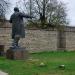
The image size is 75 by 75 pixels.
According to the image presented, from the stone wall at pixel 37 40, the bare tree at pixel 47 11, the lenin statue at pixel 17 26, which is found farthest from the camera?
the bare tree at pixel 47 11

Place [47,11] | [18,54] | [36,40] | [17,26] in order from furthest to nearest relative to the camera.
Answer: [47,11], [36,40], [17,26], [18,54]

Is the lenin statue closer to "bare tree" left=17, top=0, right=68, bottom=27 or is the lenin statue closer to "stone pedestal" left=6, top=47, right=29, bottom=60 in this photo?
"stone pedestal" left=6, top=47, right=29, bottom=60

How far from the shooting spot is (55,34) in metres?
31.3

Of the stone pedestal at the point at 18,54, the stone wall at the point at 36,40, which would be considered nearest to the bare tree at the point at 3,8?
the stone wall at the point at 36,40

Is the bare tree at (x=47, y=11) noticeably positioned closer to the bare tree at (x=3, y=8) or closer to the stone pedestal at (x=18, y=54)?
the bare tree at (x=3, y=8)

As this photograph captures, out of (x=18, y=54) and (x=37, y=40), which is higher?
(x=37, y=40)

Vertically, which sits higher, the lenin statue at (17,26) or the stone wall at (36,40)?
the lenin statue at (17,26)

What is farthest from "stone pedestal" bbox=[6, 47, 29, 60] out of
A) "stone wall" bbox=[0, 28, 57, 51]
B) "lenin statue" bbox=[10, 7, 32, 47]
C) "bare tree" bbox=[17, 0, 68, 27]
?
"bare tree" bbox=[17, 0, 68, 27]

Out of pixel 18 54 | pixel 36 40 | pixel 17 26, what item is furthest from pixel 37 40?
pixel 18 54

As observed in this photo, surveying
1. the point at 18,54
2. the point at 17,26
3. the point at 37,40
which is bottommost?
the point at 18,54

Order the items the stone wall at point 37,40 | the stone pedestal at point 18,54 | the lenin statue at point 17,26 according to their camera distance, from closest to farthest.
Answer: the stone pedestal at point 18,54, the lenin statue at point 17,26, the stone wall at point 37,40

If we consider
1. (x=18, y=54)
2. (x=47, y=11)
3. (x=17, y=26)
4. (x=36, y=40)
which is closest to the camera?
(x=18, y=54)

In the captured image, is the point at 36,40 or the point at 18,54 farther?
the point at 36,40

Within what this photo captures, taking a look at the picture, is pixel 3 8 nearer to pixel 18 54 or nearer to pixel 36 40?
pixel 36 40
